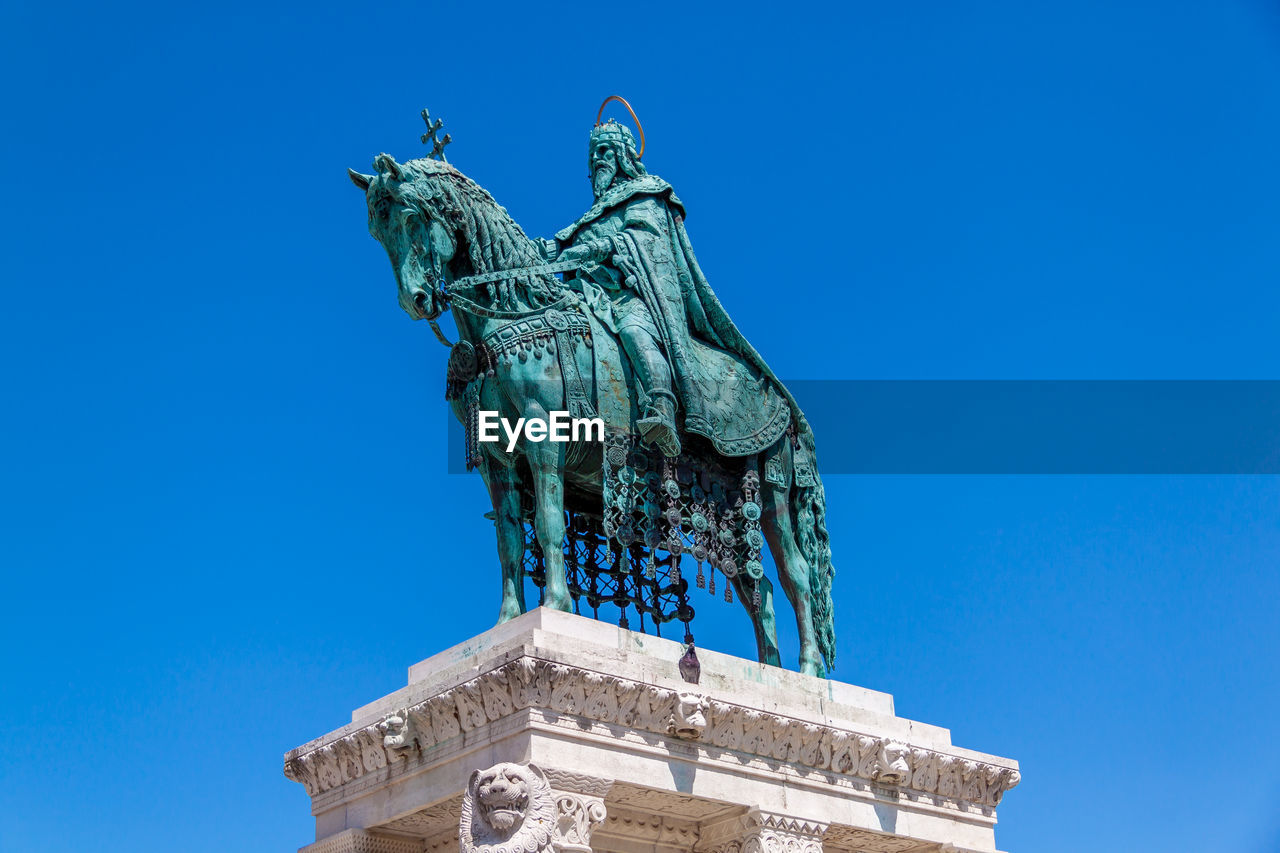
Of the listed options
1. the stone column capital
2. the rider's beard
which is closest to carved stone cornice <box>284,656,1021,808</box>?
the stone column capital

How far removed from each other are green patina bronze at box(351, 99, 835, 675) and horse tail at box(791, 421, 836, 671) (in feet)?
0.08

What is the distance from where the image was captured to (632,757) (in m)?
15.9

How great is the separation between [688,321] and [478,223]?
9.78 ft

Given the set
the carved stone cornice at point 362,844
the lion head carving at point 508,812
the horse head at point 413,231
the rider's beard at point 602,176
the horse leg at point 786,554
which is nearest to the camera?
the lion head carving at point 508,812

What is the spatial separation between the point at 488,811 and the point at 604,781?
121cm

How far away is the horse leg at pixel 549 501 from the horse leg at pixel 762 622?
2539 mm

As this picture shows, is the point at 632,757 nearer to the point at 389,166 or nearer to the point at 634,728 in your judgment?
the point at 634,728

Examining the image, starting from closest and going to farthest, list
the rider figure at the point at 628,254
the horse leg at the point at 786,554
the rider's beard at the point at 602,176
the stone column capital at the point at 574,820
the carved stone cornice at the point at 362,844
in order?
1. the stone column capital at the point at 574,820
2. the carved stone cornice at the point at 362,844
3. the rider figure at the point at 628,254
4. the horse leg at the point at 786,554
5. the rider's beard at the point at 602,176

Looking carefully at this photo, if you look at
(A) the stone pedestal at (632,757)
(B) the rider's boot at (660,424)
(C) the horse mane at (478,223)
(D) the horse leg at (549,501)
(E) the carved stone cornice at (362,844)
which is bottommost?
(E) the carved stone cornice at (362,844)

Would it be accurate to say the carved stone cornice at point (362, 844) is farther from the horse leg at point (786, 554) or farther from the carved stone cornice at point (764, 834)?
the horse leg at point (786, 554)

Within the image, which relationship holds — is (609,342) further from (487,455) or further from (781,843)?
(781,843)

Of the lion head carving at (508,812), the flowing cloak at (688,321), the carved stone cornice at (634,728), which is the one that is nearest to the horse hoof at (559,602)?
the carved stone cornice at (634,728)

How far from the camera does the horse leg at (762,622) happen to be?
18.9 meters

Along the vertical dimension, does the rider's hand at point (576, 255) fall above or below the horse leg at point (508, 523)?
above
